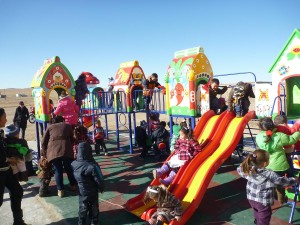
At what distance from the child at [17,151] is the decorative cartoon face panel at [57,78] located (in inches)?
169

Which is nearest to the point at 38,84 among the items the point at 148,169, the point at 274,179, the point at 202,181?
the point at 148,169

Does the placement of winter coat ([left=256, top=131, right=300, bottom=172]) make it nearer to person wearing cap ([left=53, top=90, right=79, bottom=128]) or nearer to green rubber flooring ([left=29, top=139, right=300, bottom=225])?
green rubber flooring ([left=29, top=139, right=300, bottom=225])

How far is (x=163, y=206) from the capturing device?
15.4 feet

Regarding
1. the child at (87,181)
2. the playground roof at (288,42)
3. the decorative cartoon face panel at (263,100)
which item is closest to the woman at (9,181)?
the child at (87,181)

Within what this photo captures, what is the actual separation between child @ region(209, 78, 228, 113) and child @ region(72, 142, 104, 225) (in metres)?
4.55

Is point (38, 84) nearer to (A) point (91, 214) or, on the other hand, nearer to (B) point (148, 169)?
(B) point (148, 169)

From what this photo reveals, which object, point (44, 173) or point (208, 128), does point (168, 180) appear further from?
point (44, 173)

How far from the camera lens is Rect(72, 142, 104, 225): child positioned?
4.80 meters

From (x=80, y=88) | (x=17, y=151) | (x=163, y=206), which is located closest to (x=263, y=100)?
(x=163, y=206)

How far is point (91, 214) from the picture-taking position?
5.05m

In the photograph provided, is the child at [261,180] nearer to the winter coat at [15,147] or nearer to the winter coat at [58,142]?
the winter coat at [15,147]

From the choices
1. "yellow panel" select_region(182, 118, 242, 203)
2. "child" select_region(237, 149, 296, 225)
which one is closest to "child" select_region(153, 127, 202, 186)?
"yellow panel" select_region(182, 118, 242, 203)

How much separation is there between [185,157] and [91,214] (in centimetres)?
229

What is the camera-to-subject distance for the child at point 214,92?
27.3 ft
